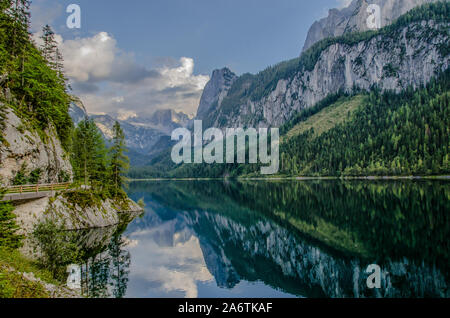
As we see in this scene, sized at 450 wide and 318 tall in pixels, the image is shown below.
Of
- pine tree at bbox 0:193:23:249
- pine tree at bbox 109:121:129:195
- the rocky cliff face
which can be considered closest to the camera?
pine tree at bbox 0:193:23:249

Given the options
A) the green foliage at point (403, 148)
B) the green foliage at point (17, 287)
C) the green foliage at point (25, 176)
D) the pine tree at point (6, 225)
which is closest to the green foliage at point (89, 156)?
the green foliage at point (25, 176)

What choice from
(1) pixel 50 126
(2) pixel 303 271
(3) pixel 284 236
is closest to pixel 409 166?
(3) pixel 284 236

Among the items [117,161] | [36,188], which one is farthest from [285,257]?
[117,161]

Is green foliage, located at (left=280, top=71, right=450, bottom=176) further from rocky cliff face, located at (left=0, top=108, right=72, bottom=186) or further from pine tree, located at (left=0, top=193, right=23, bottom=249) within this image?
pine tree, located at (left=0, top=193, right=23, bottom=249)

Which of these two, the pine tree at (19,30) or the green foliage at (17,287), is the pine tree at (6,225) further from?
the pine tree at (19,30)

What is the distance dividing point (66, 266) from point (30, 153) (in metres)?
23.1

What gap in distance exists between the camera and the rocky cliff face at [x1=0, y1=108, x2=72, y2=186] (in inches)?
1457

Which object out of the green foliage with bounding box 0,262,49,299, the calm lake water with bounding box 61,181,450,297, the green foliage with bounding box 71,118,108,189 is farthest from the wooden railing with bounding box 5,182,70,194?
the green foliage with bounding box 71,118,108,189

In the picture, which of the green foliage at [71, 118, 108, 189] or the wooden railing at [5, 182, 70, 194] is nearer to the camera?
the wooden railing at [5, 182, 70, 194]

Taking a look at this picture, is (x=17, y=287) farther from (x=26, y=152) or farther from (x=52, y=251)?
(x=26, y=152)

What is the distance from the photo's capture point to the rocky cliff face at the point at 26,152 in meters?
37.0

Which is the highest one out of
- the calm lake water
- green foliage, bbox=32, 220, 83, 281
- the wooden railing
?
the wooden railing

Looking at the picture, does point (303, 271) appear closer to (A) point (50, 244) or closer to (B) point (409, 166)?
(A) point (50, 244)
